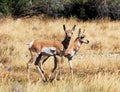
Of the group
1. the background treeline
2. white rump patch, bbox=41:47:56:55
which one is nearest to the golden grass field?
white rump patch, bbox=41:47:56:55

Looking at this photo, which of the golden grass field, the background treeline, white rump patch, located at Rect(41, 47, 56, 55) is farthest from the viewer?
the background treeline

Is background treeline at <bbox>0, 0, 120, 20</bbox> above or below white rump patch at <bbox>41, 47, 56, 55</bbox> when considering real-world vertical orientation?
below

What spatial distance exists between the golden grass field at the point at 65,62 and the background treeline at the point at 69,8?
64.2 inches

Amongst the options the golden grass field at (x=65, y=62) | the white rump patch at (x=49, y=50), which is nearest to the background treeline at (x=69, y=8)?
the golden grass field at (x=65, y=62)

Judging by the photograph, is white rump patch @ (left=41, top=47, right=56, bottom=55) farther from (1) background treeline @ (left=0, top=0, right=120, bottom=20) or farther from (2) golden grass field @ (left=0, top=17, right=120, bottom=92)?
(1) background treeline @ (left=0, top=0, right=120, bottom=20)

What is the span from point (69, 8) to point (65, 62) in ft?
51.4

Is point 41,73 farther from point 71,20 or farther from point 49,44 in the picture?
point 71,20

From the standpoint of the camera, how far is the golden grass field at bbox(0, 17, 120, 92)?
9.12 m

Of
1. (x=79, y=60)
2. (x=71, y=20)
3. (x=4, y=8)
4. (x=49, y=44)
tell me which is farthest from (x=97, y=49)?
(x=4, y=8)

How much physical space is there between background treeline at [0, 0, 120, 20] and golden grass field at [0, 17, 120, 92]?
1.63 m

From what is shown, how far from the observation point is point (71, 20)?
2717 cm

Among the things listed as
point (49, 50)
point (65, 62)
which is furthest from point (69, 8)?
point (49, 50)

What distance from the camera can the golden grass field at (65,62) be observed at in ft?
29.9

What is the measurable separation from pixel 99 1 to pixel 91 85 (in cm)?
2075
